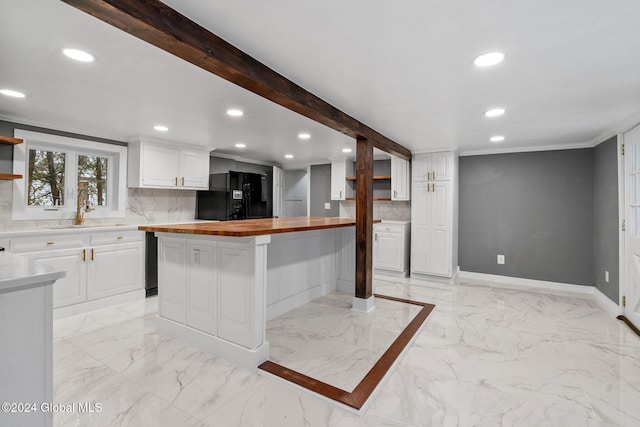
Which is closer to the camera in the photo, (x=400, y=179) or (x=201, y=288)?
(x=201, y=288)

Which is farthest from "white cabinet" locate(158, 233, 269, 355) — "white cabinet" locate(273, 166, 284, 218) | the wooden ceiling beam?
"white cabinet" locate(273, 166, 284, 218)

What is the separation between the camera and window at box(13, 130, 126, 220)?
3320 millimetres

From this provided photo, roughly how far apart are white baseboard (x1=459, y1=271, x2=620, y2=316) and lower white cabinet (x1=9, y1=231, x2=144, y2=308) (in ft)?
15.3

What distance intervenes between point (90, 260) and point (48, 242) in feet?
1.37

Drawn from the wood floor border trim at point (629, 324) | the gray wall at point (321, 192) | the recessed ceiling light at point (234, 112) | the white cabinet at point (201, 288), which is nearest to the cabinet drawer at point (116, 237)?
the white cabinet at point (201, 288)

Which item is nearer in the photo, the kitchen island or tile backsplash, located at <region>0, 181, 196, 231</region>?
the kitchen island

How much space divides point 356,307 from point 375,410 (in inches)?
63.3

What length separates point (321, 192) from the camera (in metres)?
6.32

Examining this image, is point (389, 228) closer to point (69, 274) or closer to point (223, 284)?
point (223, 284)

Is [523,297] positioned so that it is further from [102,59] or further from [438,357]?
[102,59]

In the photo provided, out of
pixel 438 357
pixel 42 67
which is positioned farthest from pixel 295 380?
pixel 42 67

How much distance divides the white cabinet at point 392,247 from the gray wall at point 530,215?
909 millimetres

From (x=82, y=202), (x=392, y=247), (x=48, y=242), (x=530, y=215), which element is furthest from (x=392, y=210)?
(x=48, y=242)

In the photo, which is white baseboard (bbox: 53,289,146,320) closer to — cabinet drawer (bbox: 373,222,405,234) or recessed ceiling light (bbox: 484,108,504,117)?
cabinet drawer (bbox: 373,222,405,234)
